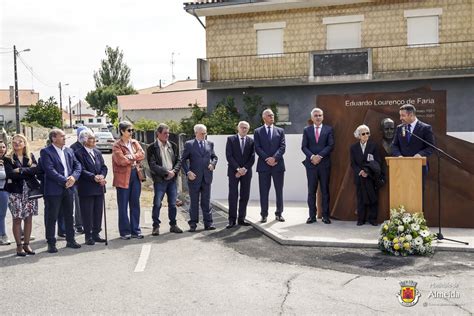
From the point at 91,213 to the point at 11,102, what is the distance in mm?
91742

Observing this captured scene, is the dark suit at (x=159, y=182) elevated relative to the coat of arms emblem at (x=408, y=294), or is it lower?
elevated

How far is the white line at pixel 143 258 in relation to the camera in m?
7.36

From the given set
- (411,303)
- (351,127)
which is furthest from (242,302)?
(351,127)

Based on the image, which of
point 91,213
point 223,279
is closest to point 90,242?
point 91,213

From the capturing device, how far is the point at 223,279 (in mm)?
6770

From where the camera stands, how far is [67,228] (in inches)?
347

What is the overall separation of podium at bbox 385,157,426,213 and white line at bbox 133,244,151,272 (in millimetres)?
3733

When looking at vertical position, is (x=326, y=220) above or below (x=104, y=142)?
below

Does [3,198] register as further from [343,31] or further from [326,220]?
[343,31]

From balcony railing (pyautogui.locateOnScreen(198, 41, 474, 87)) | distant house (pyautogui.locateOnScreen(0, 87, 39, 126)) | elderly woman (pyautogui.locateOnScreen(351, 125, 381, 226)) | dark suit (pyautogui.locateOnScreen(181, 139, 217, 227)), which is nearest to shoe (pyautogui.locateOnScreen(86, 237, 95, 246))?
dark suit (pyautogui.locateOnScreen(181, 139, 217, 227))

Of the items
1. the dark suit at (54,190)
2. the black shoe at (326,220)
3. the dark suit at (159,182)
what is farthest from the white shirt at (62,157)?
the black shoe at (326,220)

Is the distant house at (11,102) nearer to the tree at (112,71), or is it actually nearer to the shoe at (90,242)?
the tree at (112,71)

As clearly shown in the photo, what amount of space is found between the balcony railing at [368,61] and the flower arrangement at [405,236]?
53.0 ft

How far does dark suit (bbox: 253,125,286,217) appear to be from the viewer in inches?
411
